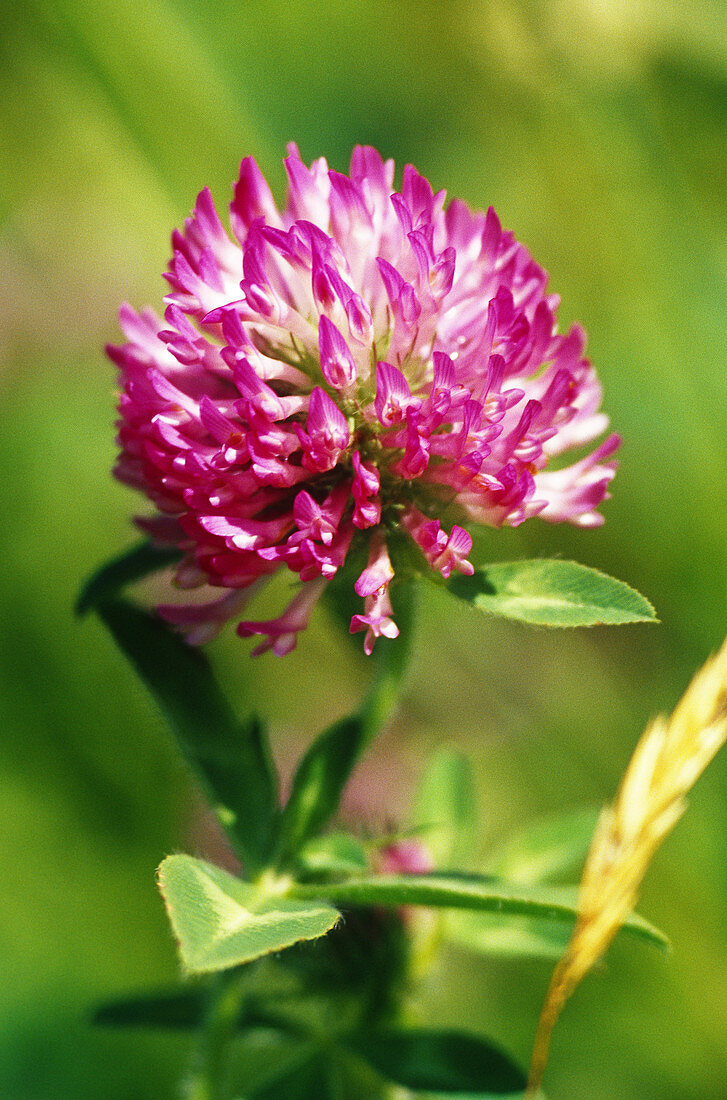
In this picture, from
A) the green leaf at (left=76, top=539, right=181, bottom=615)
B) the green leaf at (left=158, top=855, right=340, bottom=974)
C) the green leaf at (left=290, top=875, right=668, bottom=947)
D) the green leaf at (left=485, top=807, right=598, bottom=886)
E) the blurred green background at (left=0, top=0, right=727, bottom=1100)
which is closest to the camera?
the green leaf at (left=158, top=855, right=340, bottom=974)

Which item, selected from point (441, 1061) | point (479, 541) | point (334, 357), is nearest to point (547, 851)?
point (441, 1061)

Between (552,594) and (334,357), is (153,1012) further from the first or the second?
(334,357)

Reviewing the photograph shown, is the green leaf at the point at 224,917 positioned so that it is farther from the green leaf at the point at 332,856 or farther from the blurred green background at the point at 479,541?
the blurred green background at the point at 479,541

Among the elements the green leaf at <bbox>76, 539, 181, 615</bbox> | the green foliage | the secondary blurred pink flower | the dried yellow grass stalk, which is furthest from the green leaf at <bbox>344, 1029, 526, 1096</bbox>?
the green leaf at <bbox>76, 539, 181, 615</bbox>

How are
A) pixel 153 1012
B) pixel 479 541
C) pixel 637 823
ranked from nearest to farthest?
pixel 637 823, pixel 153 1012, pixel 479 541

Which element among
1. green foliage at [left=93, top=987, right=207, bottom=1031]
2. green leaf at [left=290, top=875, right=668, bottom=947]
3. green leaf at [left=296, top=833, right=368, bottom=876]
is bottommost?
green foliage at [left=93, top=987, right=207, bottom=1031]

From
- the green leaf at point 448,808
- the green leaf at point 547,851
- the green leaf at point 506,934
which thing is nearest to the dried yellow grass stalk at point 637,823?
the green leaf at point 506,934

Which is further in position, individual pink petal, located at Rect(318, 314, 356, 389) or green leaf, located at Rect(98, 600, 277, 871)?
green leaf, located at Rect(98, 600, 277, 871)

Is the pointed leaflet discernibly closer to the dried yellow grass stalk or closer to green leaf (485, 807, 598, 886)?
green leaf (485, 807, 598, 886)
